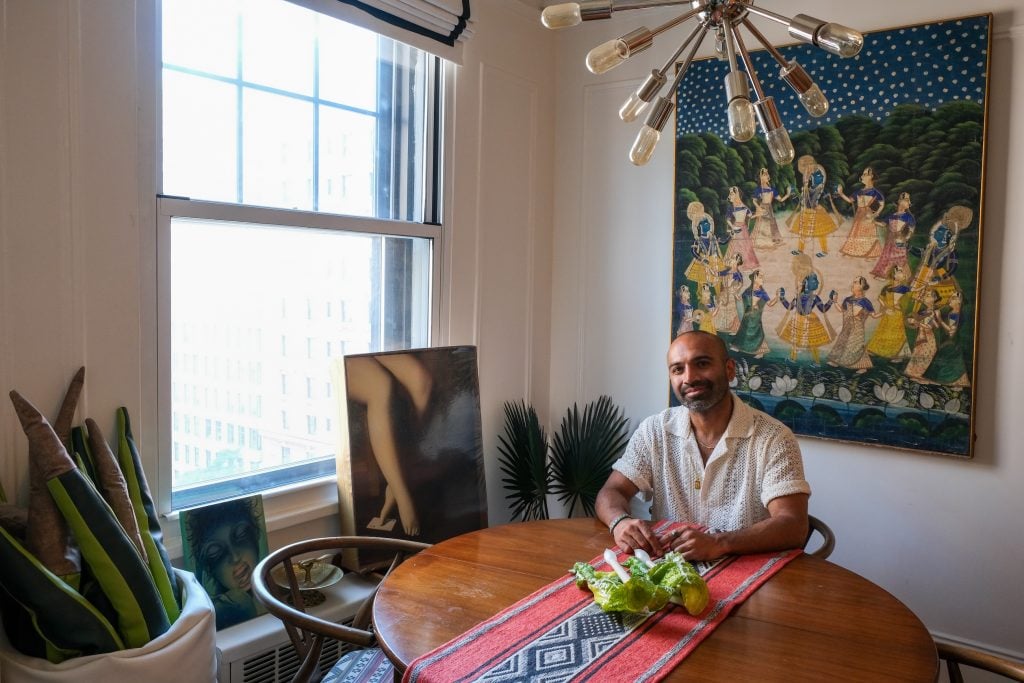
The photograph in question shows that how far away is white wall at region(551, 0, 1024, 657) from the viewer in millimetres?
3012

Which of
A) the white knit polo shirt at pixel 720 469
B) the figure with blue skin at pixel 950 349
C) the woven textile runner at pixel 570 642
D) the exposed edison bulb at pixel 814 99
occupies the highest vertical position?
the exposed edison bulb at pixel 814 99

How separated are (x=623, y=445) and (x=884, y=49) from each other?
199cm

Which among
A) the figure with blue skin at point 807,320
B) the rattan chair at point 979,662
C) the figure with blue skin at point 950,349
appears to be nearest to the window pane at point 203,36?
the figure with blue skin at point 807,320

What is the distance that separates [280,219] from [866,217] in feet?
7.32

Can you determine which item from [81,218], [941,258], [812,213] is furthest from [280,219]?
[941,258]

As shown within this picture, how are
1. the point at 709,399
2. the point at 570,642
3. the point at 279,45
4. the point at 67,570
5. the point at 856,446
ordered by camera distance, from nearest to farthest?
the point at 570,642 < the point at 67,570 < the point at 709,399 < the point at 279,45 < the point at 856,446

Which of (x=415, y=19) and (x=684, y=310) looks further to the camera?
(x=684, y=310)

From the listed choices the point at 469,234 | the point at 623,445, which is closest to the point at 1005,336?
the point at 623,445

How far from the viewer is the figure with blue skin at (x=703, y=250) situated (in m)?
3.59

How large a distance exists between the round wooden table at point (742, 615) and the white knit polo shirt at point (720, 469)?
1.08 ft

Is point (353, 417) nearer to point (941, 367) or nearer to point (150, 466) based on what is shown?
point (150, 466)

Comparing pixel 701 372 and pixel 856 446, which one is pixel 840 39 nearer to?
pixel 701 372

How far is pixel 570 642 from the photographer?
5.54ft

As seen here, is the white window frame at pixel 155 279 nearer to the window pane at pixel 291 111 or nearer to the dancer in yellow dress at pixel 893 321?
the window pane at pixel 291 111
